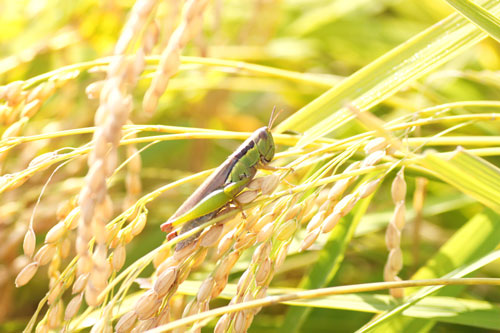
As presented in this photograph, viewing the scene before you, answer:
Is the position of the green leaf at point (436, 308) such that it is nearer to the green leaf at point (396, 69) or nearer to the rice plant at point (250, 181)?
the rice plant at point (250, 181)

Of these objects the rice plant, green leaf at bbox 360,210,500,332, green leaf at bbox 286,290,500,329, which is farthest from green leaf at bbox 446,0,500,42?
green leaf at bbox 286,290,500,329

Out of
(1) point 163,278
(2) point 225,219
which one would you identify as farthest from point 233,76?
(1) point 163,278

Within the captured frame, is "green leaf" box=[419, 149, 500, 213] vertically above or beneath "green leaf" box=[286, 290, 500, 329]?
above

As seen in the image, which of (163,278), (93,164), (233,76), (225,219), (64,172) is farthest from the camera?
(233,76)

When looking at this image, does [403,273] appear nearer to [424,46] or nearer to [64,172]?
[424,46]

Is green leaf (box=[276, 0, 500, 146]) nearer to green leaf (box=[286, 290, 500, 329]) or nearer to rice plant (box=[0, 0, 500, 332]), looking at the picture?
rice plant (box=[0, 0, 500, 332])
